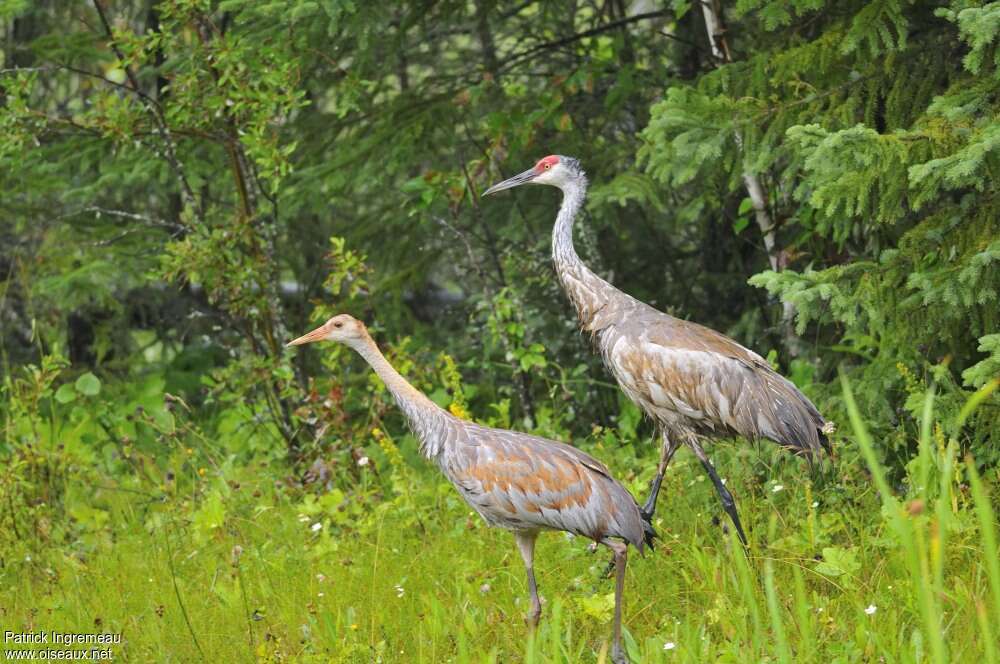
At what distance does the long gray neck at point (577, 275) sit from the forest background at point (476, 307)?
1.83 feet

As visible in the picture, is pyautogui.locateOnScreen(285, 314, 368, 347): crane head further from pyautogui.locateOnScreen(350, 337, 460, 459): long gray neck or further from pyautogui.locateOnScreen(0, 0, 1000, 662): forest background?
pyautogui.locateOnScreen(0, 0, 1000, 662): forest background

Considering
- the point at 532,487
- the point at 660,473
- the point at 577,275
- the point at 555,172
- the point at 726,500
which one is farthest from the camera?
the point at 555,172

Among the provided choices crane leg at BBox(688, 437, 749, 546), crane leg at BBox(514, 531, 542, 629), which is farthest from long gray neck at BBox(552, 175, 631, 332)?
crane leg at BBox(514, 531, 542, 629)

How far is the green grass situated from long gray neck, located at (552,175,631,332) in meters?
0.88

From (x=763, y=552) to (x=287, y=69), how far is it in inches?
134

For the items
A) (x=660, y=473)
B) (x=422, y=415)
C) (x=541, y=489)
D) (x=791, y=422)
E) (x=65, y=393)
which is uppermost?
(x=65, y=393)

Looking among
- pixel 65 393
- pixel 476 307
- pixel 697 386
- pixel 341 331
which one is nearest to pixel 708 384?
pixel 697 386

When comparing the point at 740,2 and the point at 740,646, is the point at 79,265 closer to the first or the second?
the point at 740,2

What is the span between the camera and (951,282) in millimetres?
4613

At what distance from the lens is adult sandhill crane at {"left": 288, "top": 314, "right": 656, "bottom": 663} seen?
14.6 feet

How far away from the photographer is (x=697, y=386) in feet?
17.6

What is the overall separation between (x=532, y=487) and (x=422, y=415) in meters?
0.60

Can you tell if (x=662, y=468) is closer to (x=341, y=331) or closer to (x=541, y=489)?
(x=541, y=489)

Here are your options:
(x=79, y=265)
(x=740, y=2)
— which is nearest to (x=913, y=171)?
(x=740, y=2)
